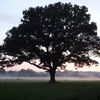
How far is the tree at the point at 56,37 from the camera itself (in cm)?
6738

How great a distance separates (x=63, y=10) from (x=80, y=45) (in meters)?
8.08

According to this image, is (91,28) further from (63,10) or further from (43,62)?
(43,62)

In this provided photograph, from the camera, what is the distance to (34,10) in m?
70.2

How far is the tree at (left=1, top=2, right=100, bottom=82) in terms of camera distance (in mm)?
67375

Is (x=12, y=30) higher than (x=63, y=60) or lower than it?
higher

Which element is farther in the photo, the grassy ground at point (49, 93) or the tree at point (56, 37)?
the tree at point (56, 37)

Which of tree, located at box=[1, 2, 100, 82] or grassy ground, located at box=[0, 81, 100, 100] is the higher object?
tree, located at box=[1, 2, 100, 82]

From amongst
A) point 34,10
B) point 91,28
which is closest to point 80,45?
point 91,28

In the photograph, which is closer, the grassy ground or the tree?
the grassy ground

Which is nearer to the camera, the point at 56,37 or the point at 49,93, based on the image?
the point at 49,93

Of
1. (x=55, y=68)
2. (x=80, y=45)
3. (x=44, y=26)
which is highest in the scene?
(x=44, y=26)

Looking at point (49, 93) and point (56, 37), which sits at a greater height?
point (56, 37)

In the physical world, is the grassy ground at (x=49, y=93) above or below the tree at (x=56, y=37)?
below

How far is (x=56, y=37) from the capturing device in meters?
67.6
